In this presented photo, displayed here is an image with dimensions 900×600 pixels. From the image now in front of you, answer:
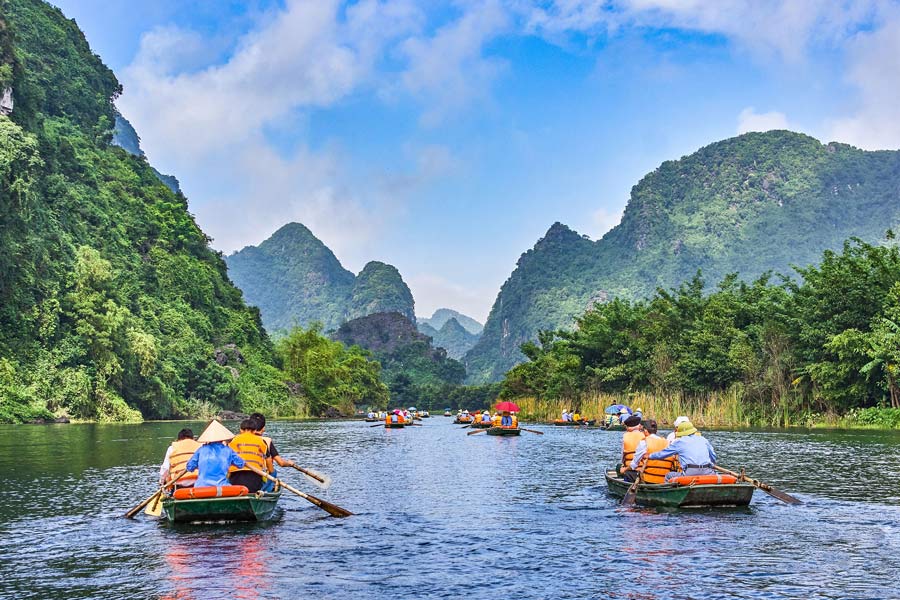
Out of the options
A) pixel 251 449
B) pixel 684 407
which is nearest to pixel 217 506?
pixel 251 449

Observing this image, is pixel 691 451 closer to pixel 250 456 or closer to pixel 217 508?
pixel 250 456

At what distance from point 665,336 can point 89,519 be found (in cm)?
5590

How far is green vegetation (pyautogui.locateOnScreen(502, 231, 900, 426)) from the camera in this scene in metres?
43.6

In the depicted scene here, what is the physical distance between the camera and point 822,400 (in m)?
47.5

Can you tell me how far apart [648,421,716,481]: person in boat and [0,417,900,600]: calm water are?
82 centimetres

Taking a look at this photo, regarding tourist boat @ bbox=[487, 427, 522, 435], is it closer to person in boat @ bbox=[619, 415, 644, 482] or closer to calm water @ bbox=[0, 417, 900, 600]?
calm water @ bbox=[0, 417, 900, 600]

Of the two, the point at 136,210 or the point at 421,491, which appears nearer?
the point at 421,491

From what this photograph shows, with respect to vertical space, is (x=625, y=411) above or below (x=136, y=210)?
below

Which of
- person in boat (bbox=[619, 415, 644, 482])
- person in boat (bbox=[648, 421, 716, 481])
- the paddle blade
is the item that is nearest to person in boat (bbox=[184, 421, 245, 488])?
the paddle blade

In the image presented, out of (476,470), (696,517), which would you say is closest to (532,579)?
(696,517)

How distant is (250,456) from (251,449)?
0.14 meters

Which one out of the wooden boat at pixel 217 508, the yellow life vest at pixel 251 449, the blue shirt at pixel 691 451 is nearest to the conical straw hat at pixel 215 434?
the yellow life vest at pixel 251 449

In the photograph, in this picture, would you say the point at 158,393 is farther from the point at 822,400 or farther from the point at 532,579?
the point at 532,579

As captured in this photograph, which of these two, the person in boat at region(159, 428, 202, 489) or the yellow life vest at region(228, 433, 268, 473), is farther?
the person in boat at region(159, 428, 202, 489)
